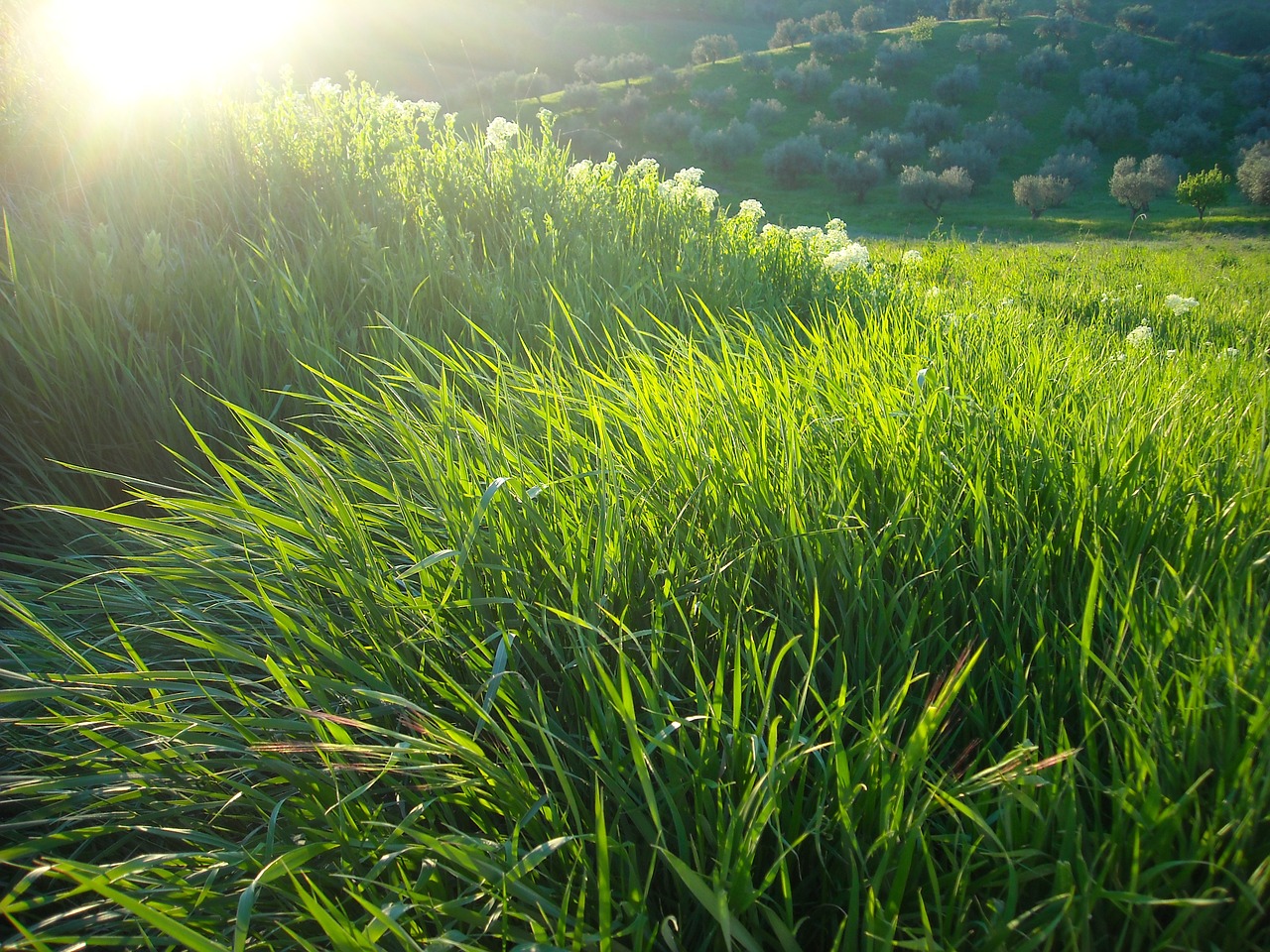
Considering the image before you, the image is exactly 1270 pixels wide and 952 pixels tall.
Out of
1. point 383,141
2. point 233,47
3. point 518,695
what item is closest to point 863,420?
point 518,695

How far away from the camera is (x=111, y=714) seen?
115cm

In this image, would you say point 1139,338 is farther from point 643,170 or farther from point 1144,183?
point 1144,183

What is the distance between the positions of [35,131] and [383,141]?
1426 mm

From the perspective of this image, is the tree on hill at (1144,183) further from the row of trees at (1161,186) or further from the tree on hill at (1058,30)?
the tree on hill at (1058,30)

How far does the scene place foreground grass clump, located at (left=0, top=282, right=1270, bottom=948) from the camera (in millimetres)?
833

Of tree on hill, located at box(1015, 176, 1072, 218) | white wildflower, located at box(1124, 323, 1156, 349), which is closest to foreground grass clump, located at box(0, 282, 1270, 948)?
white wildflower, located at box(1124, 323, 1156, 349)

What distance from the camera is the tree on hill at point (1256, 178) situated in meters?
36.9

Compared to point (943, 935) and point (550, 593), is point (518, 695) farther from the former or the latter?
point (943, 935)

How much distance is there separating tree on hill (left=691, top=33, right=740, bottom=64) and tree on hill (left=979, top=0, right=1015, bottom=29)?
2707cm

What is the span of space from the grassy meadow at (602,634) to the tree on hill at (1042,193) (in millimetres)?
46438

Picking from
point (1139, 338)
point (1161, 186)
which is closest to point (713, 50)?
point (1161, 186)

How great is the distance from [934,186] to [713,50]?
37.8 m

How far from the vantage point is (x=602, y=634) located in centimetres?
98

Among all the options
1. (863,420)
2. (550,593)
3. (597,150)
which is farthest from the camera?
(597,150)
